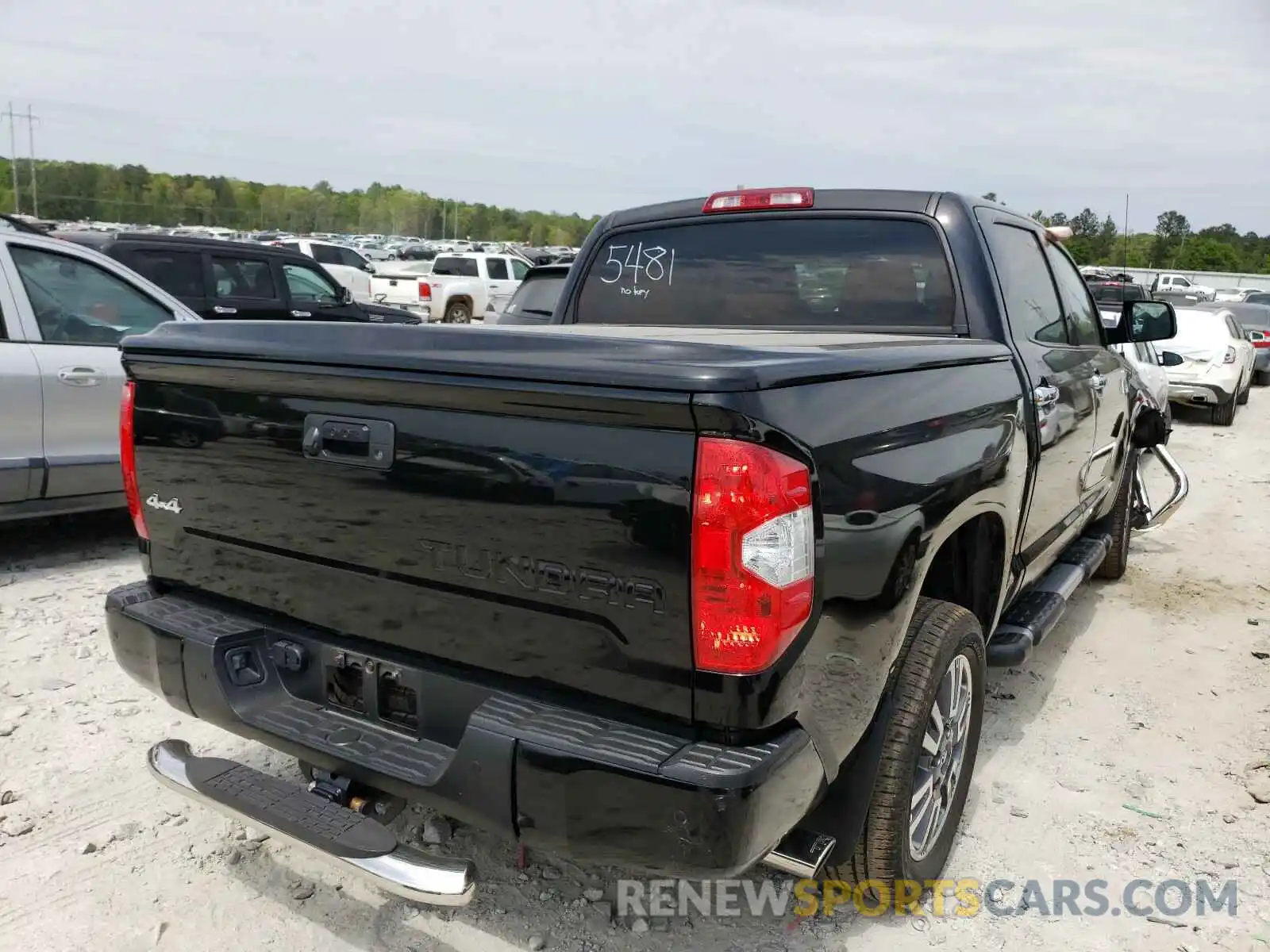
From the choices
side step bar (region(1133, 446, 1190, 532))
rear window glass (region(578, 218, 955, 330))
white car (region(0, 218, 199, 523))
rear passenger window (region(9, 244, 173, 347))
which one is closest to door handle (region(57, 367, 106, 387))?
white car (region(0, 218, 199, 523))

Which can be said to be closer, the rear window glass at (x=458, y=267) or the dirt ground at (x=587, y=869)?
the dirt ground at (x=587, y=869)

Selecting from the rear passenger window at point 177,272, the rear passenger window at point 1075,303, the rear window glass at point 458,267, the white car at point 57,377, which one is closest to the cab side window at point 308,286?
the rear passenger window at point 177,272

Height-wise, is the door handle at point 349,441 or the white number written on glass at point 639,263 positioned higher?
the white number written on glass at point 639,263

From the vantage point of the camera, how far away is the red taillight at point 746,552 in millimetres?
1908

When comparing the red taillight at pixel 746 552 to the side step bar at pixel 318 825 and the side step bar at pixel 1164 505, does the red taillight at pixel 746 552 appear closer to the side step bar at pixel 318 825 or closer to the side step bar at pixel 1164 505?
the side step bar at pixel 318 825

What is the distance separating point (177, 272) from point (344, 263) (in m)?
15.5

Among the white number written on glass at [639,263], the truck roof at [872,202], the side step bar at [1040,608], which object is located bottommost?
the side step bar at [1040,608]

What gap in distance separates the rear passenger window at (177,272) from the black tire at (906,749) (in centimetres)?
894

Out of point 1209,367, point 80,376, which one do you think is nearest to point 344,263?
point 1209,367

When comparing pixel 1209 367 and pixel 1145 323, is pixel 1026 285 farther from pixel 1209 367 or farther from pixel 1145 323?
pixel 1209 367

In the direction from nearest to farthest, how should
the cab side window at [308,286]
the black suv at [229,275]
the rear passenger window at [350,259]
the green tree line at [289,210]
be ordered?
the black suv at [229,275] < the cab side window at [308,286] < the rear passenger window at [350,259] < the green tree line at [289,210]

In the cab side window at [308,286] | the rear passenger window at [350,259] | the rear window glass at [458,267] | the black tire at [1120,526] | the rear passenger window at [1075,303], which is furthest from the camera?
the rear passenger window at [350,259]

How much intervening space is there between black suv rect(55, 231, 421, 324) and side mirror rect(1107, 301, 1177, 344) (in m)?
6.43

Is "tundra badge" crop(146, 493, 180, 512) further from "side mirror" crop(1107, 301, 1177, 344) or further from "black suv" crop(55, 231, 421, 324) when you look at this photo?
"black suv" crop(55, 231, 421, 324)
